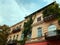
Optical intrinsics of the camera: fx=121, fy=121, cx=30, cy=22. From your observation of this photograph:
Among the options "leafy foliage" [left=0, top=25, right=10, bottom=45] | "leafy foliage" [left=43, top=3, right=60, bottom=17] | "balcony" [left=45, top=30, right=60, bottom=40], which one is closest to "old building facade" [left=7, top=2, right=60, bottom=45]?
"balcony" [left=45, top=30, right=60, bottom=40]

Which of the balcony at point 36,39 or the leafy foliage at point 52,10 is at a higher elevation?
the leafy foliage at point 52,10

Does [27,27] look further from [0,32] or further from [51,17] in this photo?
[0,32]

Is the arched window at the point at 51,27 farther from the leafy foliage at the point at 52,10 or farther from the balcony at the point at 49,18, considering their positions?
the leafy foliage at the point at 52,10

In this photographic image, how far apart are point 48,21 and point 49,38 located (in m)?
4.32

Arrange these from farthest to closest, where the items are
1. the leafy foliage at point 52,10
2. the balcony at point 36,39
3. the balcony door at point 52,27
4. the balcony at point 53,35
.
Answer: the balcony at point 36,39 < the leafy foliage at point 52,10 < the balcony door at point 52,27 < the balcony at point 53,35

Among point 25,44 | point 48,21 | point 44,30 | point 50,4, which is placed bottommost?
point 25,44

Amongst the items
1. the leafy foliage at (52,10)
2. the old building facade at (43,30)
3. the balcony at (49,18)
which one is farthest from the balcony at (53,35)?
the leafy foliage at (52,10)

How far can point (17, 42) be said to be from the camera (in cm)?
3331

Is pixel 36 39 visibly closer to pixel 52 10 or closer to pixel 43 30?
pixel 43 30

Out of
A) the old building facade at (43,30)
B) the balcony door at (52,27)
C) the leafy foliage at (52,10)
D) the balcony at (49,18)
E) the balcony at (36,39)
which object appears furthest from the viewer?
the balcony at (36,39)

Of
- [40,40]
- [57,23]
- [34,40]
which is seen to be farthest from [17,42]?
[57,23]

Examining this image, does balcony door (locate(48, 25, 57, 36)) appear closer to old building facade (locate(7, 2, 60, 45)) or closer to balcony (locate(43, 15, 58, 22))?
old building facade (locate(7, 2, 60, 45))

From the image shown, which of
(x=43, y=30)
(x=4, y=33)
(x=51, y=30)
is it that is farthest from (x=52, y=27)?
(x=4, y=33)

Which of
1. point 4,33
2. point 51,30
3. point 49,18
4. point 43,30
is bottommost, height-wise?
point 51,30
